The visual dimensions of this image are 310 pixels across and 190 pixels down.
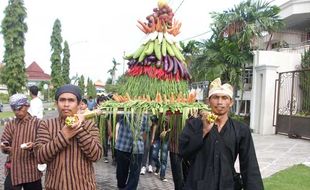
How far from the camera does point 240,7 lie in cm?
1880

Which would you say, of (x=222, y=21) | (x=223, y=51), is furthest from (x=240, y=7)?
(x=223, y=51)

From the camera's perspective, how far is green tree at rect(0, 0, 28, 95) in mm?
30094

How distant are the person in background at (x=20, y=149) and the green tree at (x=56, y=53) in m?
47.1

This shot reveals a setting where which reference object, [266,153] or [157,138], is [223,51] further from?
[157,138]

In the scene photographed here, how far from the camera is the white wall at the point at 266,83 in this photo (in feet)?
51.0

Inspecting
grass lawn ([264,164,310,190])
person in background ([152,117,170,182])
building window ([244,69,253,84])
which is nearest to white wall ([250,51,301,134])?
building window ([244,69,253,84])

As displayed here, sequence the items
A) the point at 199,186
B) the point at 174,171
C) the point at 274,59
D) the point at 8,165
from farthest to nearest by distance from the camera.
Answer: the point at 274,59 < the point at 174,171 < the point at 8,165 < the point at 199,186

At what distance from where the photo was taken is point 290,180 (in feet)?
24.0

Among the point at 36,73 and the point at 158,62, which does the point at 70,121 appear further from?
the point at 36,73

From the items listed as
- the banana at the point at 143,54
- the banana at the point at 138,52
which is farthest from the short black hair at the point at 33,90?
the banana at the point at 143,54

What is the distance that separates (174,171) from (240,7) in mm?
14692

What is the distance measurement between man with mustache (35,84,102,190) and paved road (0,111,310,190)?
3942 millimetres

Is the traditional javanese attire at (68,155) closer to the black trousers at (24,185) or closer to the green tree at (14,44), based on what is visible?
the black trousers at (24,185)

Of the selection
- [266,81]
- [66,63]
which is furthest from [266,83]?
[66,63]
